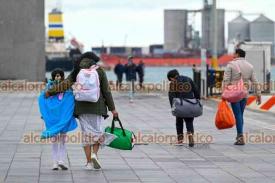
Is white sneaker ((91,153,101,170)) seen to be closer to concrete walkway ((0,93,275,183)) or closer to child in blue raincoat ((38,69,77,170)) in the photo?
concrete walkway ((0,93,275,183))

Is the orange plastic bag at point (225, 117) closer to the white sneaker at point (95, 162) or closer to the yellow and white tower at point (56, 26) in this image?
the white sneaker at point (95, 162)

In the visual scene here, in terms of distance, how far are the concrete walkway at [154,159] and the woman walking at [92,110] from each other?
1.18 feet

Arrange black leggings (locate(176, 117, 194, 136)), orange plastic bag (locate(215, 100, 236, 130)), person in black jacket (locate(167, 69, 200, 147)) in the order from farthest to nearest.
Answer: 1. orange plastic bag (locate(215, 100, 236, 130))
2. black leggings (locate(176, 117, 194, 136))
3. person in black jacket (locate(167, 69, 200, 147))

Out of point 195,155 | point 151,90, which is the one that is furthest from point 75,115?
point 151,90

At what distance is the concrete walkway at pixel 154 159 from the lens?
1114 cm

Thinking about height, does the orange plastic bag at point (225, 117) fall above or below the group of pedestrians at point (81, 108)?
below

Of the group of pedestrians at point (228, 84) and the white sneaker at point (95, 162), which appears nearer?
the white sneaker at point (95, 162)

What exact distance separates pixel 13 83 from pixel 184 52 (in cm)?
10891

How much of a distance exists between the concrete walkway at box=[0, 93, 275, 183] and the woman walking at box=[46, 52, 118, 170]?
14.2 inches

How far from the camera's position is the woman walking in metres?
11.6

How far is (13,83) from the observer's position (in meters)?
39.1

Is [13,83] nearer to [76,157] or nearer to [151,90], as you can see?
[151,90]

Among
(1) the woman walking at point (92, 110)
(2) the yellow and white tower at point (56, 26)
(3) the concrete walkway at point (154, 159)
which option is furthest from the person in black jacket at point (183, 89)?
(2) the yellow and white tower at point (56, 26)

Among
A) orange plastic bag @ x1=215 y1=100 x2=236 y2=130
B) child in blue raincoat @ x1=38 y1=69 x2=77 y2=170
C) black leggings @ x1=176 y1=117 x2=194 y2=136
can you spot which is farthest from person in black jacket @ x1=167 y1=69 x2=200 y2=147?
child in blue raincoat @ x1=38 y1=69 x2=77 y2=170
